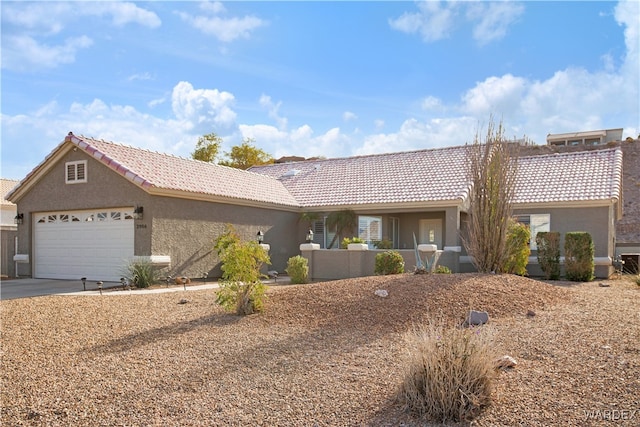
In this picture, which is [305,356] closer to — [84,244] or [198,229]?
[198,229]

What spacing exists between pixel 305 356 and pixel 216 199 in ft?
40.6

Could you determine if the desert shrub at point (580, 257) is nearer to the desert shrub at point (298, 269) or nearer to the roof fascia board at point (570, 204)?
the roof fascia board at point (570, 204)

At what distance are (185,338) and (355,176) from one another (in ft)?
56.0

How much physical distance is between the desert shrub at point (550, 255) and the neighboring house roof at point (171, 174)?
1031 cm

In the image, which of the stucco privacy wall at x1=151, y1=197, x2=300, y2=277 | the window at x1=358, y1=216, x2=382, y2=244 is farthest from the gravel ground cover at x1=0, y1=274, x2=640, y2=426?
the window at x1=358, y1=216, x2=382, y2=244

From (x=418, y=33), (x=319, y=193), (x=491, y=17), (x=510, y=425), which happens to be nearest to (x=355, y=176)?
(x=319, y=193)

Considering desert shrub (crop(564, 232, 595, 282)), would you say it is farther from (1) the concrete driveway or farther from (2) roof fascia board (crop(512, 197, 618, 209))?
(1) the concrete driveway

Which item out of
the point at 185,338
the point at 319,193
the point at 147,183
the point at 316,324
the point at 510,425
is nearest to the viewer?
the point at 510,425

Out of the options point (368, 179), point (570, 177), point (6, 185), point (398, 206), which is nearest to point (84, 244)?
point (398, 206)

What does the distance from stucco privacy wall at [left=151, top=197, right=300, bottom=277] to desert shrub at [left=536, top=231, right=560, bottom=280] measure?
10295 mm

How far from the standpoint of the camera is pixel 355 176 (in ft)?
80.9

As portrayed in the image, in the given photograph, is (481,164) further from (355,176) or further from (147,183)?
(355,176)

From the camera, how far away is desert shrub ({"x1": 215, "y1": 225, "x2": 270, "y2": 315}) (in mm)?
9922

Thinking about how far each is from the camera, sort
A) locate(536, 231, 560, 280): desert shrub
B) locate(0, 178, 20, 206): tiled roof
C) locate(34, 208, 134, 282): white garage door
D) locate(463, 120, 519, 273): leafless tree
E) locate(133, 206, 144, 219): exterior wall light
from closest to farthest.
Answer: locate(463, 120, 519, 273): leafless tree < locate(133, 206, 144, 219): exterior wall light < locate(34, 208, 134, 282): white garage door < locate(536, 231, 560, 280): desert shrub < locate(0, 178, 20, 206): tiled roof
